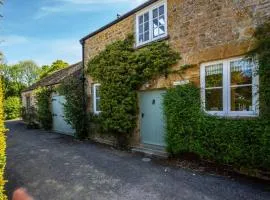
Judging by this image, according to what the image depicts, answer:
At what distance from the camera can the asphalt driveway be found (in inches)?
207

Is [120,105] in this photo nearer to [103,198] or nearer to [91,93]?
[91,93]

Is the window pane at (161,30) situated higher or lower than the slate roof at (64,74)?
higher

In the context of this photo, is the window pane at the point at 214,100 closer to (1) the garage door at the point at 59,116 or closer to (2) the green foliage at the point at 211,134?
(2) the green foliage at the point at 211,134

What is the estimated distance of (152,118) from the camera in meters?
9.29

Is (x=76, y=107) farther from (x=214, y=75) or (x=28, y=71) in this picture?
(x=28, y=71)

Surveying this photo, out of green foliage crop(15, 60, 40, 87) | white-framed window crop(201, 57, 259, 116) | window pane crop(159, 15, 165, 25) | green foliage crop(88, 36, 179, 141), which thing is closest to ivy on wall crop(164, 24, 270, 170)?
white-framed window crop(201, 57, 259, 116)

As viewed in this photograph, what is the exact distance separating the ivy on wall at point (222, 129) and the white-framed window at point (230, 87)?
11.3 inches

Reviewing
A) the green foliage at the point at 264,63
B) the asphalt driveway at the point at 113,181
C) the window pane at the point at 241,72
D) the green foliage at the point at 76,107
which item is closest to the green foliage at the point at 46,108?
the green foliage at the point at 76,107

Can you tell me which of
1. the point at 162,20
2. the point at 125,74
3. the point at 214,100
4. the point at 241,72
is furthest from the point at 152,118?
the point at 241,72

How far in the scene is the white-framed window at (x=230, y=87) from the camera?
20.5 feet

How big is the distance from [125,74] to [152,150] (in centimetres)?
325

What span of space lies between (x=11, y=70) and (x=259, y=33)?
1975 inches

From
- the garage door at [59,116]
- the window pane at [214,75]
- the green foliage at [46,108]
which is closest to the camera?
the window pane at [214,75]

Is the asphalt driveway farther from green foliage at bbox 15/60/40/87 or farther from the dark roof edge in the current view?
green foliage at bbox 15/60/40/87
